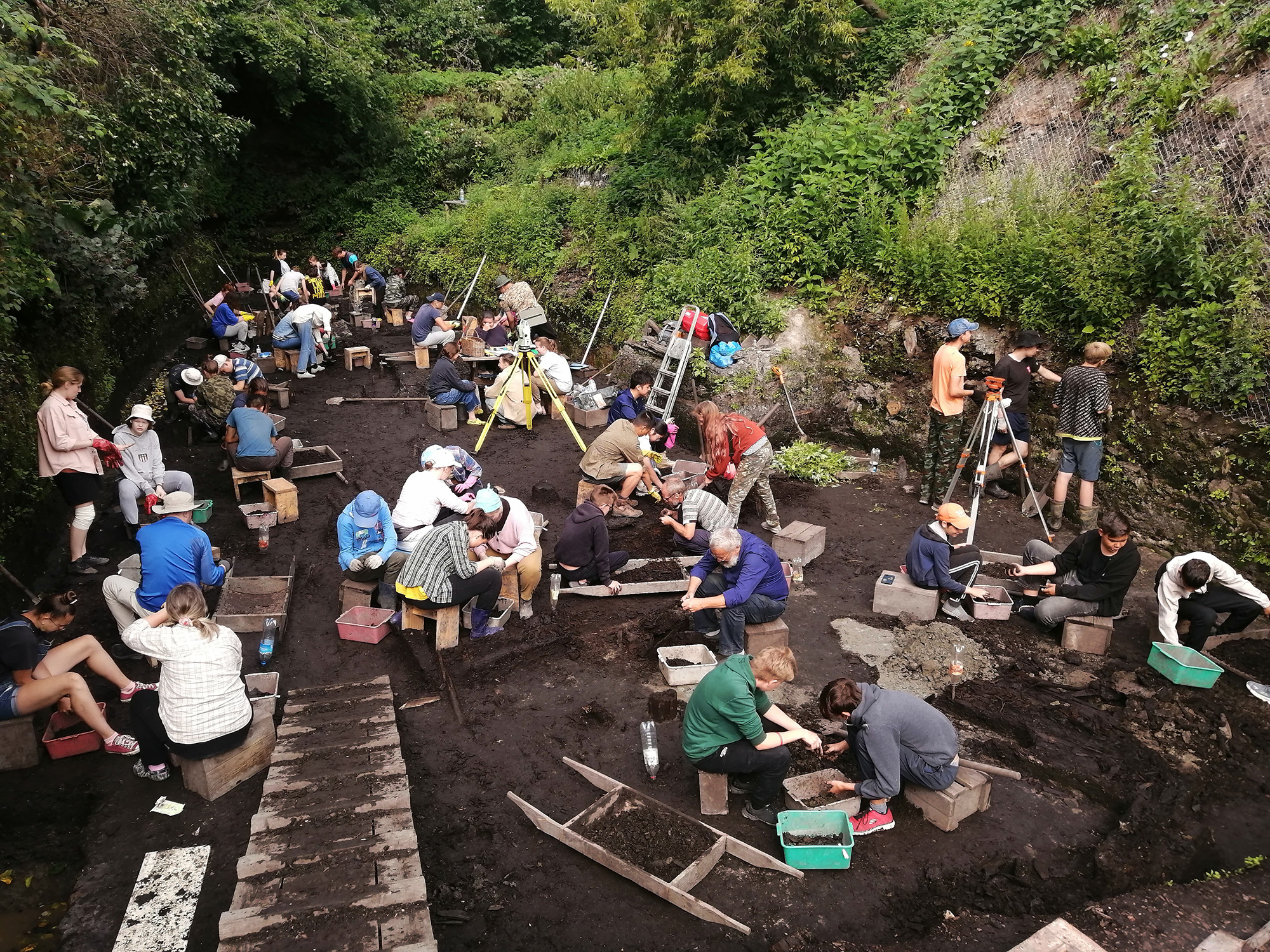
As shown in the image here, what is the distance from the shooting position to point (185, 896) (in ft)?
17.0

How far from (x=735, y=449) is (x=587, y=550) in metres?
2.25

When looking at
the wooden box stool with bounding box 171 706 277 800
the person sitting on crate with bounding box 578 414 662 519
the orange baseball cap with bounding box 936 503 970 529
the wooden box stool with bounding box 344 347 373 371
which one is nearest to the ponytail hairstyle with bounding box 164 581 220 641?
the wooden box stool with bounding box 171 706 277 800

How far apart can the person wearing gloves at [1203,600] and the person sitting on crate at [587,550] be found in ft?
16.2

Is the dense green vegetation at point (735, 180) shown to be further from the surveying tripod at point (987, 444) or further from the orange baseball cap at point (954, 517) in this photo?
the orange baseball cap at point (954, 517)

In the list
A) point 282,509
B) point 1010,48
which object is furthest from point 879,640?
point 1010,48

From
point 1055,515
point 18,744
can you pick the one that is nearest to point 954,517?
point 1055,515

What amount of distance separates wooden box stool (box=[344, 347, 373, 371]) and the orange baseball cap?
39.6 feet

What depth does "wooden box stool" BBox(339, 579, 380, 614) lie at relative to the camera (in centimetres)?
811

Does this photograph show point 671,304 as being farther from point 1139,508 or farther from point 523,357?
point 1139,508

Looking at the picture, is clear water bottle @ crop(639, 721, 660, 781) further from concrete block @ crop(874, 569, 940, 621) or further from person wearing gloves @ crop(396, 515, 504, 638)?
concrete block @ crop(874, 569, 940, 621)

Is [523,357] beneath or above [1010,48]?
beneath

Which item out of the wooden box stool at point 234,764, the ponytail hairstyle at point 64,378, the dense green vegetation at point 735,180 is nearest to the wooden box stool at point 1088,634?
the dense green vegetation at point 735,180

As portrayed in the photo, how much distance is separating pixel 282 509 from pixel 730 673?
6.64m

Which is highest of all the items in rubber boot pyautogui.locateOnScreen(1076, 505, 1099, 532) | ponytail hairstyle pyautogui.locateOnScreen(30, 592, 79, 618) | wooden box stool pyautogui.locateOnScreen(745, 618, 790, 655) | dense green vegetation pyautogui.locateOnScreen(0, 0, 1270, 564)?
dense green vegetation pyautogui.locateOnScreen(0, 0, 1270, 564)
